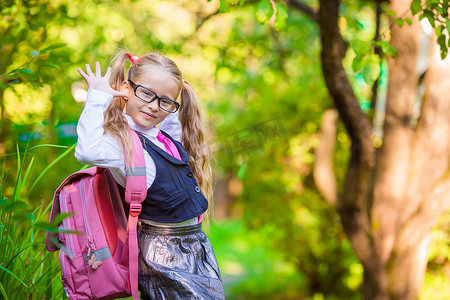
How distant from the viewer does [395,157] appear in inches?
158

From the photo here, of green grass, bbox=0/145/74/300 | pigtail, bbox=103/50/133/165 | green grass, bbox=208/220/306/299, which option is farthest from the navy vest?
green grass, bbox=208/220/306/299

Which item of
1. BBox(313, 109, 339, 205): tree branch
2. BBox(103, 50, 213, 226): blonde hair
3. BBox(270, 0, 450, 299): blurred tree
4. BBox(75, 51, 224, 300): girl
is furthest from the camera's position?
BBox(313, 109, 339, 205): tree branch

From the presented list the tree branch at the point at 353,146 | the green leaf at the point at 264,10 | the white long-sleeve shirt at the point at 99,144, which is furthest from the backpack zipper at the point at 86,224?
the tree branch at the point at 353,146

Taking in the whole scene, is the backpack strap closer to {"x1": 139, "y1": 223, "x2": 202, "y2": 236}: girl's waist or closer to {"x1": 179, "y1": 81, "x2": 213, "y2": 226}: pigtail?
{"x1": 139, "y1": 223, "x2": 202, "y2": 236}: girl's waist

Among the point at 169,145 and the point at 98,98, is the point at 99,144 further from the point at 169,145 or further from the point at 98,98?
the point at 169,145

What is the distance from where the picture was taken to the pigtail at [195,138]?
2096 millimetres

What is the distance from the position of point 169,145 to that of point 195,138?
8.7 inches

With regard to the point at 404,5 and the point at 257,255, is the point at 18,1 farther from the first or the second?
the point at 257,255

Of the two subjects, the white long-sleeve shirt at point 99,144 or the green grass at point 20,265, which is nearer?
the white long-sleeve shirt at point 99,144

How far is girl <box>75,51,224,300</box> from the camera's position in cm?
168

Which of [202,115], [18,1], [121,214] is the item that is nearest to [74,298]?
[121,214]

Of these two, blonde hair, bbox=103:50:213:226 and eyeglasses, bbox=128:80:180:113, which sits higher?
eyeglasses, bbox=128:80:180:113

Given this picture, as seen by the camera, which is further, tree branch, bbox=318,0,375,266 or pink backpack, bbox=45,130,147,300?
tree branch, bbox=318,0,375,266

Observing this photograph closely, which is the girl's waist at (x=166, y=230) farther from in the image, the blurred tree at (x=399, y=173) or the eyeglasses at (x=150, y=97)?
the blurred tree at (x=399, y=173)
